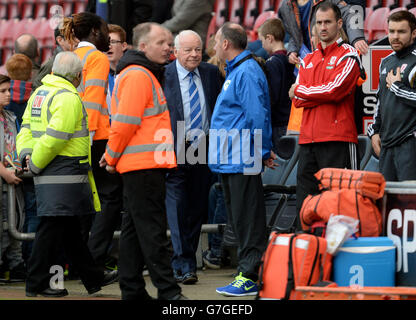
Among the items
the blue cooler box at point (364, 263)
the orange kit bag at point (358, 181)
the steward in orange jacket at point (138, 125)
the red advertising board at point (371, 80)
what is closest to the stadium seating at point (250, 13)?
the red advertising board at point (371, 80)

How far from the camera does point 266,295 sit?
5.57 m

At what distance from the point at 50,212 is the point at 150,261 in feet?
3.40

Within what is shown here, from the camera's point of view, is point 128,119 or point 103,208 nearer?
point 128,119

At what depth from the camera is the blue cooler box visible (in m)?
5.54

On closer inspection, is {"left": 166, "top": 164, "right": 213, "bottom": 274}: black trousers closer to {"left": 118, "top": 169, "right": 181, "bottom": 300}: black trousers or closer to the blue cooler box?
{"left": 118, "top": 169, "right": 181, "bottom": 300}: black trousers

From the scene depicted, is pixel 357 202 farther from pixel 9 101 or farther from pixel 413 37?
pixel 9 101

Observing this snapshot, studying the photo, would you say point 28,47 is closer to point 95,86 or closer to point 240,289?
point 95,86

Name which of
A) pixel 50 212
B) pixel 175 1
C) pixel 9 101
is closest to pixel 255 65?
pixel 50 212

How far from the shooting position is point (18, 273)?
25.1ft

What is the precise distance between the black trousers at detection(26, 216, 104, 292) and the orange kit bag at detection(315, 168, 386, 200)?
6.59 ft

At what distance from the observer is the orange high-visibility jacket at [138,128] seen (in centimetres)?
583

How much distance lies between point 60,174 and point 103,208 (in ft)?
2.87

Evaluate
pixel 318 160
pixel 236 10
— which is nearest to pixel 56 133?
pixel 318 160
